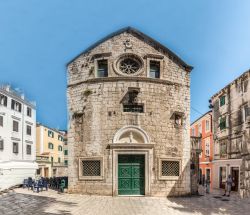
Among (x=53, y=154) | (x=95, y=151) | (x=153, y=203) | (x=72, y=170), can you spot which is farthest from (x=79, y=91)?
(x=53, y=154)

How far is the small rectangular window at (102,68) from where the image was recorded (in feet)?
54.9

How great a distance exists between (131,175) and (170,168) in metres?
2.59

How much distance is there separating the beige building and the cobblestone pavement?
20.8 ft

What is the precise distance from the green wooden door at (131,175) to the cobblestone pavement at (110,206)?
2.82ft

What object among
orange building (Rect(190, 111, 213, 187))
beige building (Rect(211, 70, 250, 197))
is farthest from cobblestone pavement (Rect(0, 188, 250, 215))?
orange building (Rect(190, 111, 213, 187))

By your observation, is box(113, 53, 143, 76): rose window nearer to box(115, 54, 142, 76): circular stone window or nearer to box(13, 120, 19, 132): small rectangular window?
box(115, 54, 142, 76): circular stone window

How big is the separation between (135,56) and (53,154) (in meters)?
36.6

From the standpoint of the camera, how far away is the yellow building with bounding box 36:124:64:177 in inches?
1528

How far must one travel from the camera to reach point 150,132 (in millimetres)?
15805

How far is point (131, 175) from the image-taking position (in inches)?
609

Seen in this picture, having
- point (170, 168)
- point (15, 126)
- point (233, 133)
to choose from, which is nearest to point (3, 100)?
point (15, 126)

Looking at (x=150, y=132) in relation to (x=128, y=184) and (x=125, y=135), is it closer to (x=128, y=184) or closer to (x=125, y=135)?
(x=125, y=135)

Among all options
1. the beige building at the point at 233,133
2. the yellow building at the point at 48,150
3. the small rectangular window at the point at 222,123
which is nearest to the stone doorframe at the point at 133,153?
the beige building at the point at 233,133

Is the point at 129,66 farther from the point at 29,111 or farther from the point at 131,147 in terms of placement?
the point at 29,111
